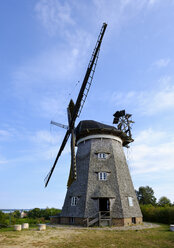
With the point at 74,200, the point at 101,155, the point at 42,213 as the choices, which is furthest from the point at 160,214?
the point at 42,213

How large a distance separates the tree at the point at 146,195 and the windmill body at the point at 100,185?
79.2 ft

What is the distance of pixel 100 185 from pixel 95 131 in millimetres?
6796

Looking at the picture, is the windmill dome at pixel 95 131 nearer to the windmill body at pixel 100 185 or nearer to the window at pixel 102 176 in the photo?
the windmill body at pixel 100 185

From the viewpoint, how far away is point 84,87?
19328 millimetres

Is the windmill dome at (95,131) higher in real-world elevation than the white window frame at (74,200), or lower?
higher

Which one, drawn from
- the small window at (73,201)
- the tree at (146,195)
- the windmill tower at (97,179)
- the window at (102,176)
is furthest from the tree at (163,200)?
the small window at (73,201)

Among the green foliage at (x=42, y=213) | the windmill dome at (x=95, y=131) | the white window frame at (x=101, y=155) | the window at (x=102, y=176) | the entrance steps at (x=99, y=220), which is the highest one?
the windmill dome at (x=95, y=131)

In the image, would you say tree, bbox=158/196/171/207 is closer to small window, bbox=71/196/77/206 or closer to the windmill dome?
the windmill dome

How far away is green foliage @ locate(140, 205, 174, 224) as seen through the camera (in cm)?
2326

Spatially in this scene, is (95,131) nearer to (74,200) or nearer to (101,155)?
(101,155)

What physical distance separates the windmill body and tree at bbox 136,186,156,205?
79.2 feet

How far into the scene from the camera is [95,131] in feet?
79.6

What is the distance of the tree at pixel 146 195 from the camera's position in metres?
44.1

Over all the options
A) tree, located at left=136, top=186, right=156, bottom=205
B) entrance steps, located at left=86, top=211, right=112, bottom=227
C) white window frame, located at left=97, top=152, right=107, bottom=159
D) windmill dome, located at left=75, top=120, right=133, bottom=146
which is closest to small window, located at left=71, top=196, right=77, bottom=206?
entrance steps, located at left=86, top=211, right=112, bottom=227
